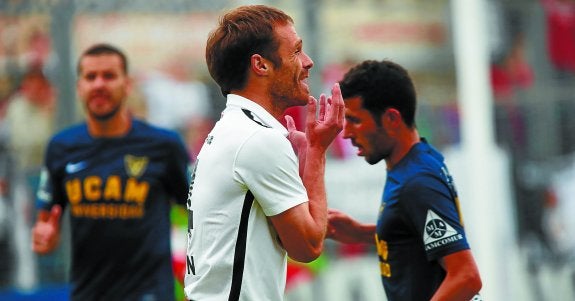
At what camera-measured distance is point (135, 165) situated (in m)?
6.74

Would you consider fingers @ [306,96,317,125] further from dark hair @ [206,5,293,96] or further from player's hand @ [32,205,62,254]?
player's hand @ [32,205,62,254]

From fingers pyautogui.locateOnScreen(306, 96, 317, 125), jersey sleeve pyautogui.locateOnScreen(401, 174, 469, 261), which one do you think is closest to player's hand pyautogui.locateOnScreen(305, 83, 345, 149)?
fingers pyautogui.locateOnScreen(306, 96, 317, 125)

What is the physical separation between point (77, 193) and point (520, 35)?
18.0ft

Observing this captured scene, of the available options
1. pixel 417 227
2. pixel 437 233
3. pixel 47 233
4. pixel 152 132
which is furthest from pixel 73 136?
pixel 437 233

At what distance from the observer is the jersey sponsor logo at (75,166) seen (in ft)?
22.2

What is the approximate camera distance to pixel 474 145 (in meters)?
9.52

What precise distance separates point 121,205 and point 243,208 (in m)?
2.72

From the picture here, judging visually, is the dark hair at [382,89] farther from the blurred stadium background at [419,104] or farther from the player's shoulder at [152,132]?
the blurred stadium background at [419,104]

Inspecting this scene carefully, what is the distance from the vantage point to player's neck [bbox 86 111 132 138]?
6875 mm

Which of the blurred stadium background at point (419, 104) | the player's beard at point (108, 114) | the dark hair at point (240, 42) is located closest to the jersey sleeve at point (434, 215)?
the dark hair at point (240, 42)

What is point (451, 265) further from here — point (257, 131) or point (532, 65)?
point (532, 65)

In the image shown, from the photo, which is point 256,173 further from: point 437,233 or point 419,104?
point 419,104

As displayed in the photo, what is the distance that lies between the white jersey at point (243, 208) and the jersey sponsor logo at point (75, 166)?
279 centimetres

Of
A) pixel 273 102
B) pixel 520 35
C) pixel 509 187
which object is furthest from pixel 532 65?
pixel 273 102
